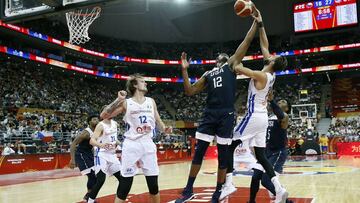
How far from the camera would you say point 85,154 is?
310 inches

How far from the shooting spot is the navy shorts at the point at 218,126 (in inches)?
214

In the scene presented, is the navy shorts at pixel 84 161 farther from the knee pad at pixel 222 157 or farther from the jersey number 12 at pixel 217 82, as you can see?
the jersey number 12 at pixel 217 82

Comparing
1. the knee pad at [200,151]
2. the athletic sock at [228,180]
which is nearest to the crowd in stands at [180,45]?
the knee pad at [200,151]

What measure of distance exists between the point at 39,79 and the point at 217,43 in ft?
66.9

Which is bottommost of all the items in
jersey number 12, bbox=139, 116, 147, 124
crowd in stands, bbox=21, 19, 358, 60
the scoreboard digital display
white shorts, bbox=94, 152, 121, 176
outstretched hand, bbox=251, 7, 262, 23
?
white shorts, bbox=94, 152, 121, 176

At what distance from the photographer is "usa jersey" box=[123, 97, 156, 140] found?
476 cm

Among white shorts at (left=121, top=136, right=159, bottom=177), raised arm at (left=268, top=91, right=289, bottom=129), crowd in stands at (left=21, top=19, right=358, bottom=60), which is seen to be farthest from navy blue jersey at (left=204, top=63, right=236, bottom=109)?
crowd in stands at (left=21, top=19, right=358, bottom=60)

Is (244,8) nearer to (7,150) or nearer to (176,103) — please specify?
(7,150)

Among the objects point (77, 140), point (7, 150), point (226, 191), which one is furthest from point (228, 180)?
point (7, 150)

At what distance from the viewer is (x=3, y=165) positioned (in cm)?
1605

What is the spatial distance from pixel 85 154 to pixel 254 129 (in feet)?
12.7

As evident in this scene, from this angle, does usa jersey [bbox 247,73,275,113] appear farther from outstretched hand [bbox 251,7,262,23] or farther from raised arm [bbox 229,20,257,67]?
outstretched hand [bbox 251,7,262,23]

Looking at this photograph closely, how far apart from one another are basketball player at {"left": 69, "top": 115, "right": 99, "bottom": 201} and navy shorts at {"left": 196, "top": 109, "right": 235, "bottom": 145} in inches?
114

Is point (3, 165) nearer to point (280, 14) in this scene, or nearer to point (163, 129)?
point (163, 129)
